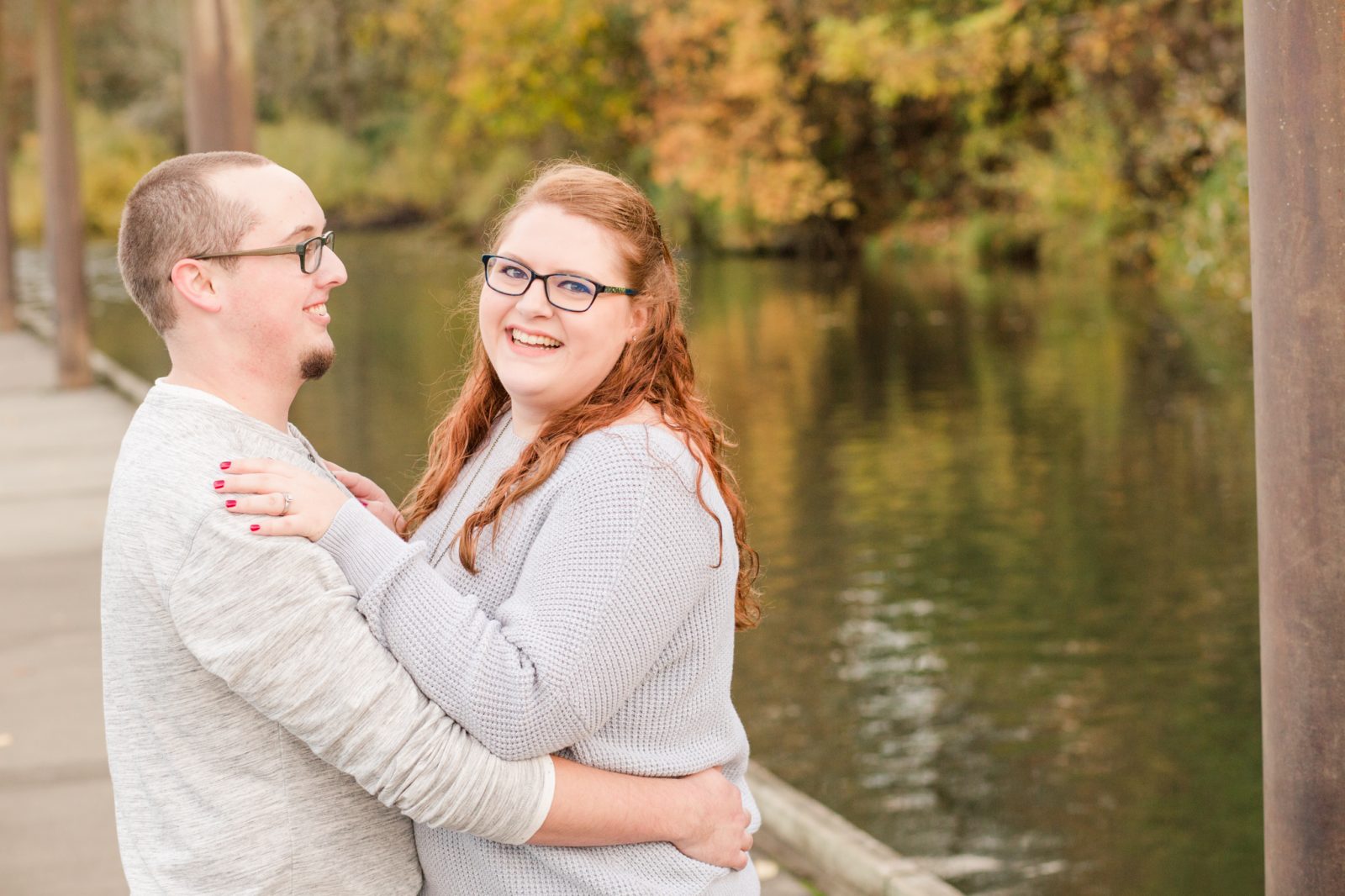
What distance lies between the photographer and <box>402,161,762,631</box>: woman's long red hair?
2359mm

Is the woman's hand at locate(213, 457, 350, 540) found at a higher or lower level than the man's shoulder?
lower

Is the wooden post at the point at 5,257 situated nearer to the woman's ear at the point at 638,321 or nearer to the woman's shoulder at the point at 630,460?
the woman's ear at the point at 638,321

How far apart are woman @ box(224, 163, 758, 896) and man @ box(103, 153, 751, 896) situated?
45 mm

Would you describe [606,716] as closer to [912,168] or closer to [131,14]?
[912,168]

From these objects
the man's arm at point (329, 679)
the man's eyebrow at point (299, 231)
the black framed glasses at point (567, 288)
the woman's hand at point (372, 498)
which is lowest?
the man's arm at point (329, 679)

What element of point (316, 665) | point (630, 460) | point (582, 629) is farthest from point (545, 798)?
point (630, 460)

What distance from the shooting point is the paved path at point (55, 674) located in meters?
4.93

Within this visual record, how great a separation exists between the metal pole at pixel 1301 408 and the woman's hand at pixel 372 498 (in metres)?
1.40

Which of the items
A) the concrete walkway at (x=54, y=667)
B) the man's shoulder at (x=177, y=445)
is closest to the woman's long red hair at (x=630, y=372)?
the man's shoulder at (x=177, y=445)

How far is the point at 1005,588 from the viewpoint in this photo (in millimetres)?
8961

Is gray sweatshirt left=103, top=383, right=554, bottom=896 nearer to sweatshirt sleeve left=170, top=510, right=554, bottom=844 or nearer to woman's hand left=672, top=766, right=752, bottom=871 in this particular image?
sweatshirt sleeve left=170, top=510, right=554, bottom=844

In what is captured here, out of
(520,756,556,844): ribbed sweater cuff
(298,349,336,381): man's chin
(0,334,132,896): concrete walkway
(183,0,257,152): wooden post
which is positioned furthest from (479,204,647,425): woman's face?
(183,0,257,152): wooden post

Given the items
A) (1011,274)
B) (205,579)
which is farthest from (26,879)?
(1011,274)

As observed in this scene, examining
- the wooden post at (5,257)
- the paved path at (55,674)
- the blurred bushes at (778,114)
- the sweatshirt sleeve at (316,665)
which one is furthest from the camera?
the wooden post at (5,257)
